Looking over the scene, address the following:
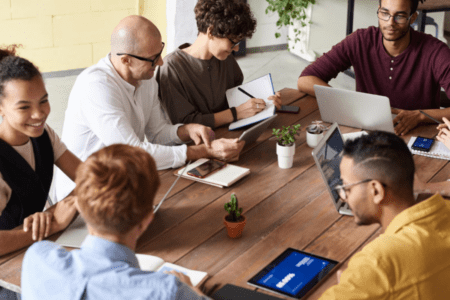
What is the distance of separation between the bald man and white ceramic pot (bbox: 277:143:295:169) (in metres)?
0.19

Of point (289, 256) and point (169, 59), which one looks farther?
point (169, 59)

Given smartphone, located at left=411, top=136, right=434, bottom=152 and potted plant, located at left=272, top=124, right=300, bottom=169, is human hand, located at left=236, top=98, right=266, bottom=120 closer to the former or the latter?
potted plant, located at left=272, top=124, right=300, bottom=169

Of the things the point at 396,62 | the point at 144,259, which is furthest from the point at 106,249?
the point at 396,62

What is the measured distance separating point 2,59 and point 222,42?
44.5 inches

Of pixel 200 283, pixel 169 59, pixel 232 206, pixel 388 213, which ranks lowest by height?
pixel 200 283

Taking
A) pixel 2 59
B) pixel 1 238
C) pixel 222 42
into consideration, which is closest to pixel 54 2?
pixel 222 42

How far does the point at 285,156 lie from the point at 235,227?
570 mm

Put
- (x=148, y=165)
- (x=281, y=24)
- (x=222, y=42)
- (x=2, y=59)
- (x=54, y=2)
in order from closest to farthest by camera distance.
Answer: (x=148, y=165) < (x=2, y=59) < (x=222, y=42) < (x=54, y=2) < (x=281, y=24)

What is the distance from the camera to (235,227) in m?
1.67

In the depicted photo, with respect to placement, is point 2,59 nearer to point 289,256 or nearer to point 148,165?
point 148,165

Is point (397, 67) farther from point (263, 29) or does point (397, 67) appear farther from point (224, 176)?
point (263, 29)

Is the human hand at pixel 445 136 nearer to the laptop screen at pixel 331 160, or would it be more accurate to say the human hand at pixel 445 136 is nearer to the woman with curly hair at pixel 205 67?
the laptop screen at pixel 331 160

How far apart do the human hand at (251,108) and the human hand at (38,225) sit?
47.5 inches

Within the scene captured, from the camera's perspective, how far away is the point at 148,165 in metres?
1.16
